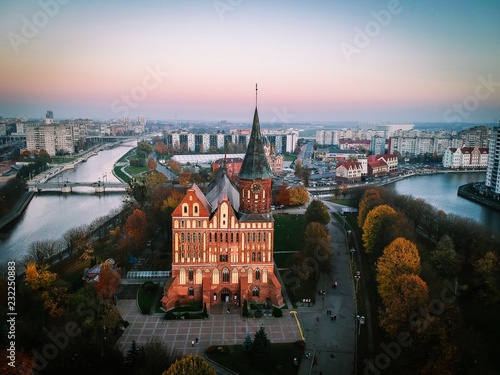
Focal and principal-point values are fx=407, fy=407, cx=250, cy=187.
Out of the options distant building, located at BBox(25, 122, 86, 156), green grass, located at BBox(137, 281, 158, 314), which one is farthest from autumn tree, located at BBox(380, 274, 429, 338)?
distant building, located at BBox(25, 122, 86, 156)

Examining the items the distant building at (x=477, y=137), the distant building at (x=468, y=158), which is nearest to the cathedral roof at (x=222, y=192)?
the distant building at (x=468, y=158)

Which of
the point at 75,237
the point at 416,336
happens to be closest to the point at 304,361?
the point at 416,336

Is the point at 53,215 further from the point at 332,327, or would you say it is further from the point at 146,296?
the point at 332,327

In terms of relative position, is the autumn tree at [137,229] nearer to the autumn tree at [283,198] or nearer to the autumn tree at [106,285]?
the autumn tree at [106,285]

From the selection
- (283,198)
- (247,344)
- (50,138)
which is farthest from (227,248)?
(50,138)

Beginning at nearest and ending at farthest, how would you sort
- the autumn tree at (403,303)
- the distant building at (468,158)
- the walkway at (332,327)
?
the walkway at (332,327), the autumn tree at (403,303), the distant building at (468,158)

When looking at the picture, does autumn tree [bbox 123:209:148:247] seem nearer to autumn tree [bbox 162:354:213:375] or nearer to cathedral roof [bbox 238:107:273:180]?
cathedral roof [bbox 238:107:273:180]
